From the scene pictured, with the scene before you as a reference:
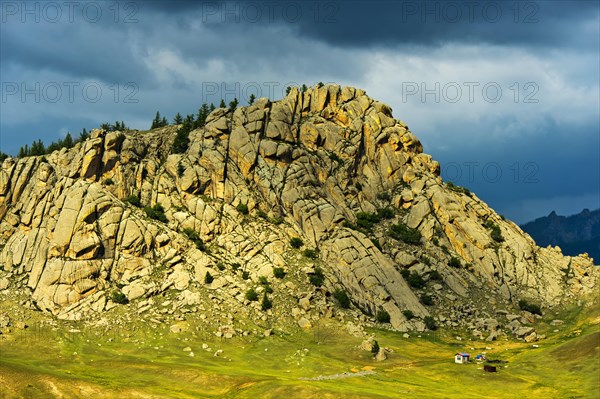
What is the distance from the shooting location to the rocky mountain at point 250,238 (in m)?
152

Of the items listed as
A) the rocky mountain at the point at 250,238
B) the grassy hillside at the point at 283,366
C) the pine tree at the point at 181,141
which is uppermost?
the pine tree at the point at 181,141

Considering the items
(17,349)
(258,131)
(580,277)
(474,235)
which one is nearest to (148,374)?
(17,349)

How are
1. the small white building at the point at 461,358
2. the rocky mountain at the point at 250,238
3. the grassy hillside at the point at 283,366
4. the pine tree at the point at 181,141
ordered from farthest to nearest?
the pine tree at the point at 181,141 → the rocky mountain at the point at 250,238 → the small white building at the point at 461,358 → the grassy hillside at the point at 283,366

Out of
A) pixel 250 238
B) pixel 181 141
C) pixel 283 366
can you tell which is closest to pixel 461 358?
pixel 283 366

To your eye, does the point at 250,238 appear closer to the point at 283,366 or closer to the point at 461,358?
the point at 283,366

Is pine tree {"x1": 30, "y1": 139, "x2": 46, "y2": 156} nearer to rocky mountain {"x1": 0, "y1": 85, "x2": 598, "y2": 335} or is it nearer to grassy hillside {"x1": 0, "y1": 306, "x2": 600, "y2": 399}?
rocky mountain {"x1": 0, "y1": 85, "x2": 598, "y2": 335}

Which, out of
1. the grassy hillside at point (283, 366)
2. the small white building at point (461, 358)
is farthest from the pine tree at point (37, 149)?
the small white building at point (461, 358)

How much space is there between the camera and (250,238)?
169 meters

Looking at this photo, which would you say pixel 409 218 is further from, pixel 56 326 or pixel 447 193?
pixel 56 326

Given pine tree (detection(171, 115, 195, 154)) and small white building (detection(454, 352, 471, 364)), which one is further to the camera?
pine tree (detection(171, 115, 195, 154))

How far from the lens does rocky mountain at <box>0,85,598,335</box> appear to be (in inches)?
5965

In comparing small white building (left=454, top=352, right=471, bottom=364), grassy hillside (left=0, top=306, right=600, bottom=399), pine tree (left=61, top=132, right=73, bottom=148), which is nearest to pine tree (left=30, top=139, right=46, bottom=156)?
pine tree (left=61, top=132, right=73, bottom=148)

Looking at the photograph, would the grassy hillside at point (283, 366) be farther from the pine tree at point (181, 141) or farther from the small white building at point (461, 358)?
the pine tree at point (181, 141)

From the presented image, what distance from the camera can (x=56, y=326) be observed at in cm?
13862
